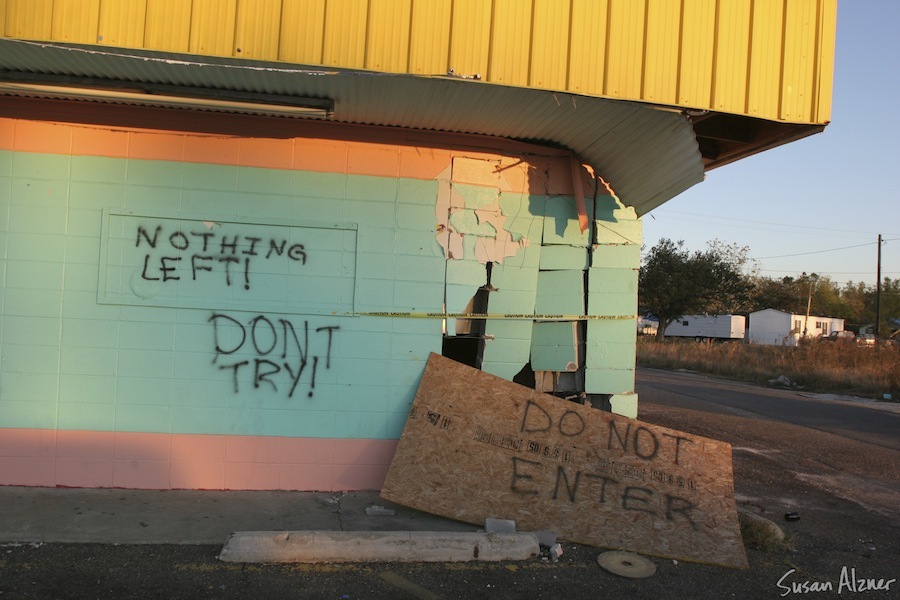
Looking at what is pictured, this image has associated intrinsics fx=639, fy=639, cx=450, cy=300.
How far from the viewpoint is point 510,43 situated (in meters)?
4.76

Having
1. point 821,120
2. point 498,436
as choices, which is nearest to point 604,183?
point 821,120

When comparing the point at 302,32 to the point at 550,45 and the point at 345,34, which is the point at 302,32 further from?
the point at 550,45

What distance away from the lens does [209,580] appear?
4.05m

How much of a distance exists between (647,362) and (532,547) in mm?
26901

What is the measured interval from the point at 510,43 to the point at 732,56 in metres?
1.78

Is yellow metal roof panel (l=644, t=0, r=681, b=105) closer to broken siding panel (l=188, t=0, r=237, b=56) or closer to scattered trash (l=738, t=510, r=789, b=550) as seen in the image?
broken siding panel (l=188, t=0, r=237, b=56)

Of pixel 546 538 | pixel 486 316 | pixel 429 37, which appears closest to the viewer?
pixel 429 37

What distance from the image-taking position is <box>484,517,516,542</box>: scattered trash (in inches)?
193

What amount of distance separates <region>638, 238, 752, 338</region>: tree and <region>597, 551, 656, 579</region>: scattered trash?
34.9m

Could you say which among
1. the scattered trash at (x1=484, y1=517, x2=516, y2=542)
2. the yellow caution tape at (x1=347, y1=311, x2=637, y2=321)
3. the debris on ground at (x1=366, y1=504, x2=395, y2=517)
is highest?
the yellow caution tape at (x1=347, y1=311, x2=637, y2=321)

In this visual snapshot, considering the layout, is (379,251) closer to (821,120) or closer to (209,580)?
(209,580)

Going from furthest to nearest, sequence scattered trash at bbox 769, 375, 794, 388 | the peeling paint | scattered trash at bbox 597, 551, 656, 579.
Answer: scattered trash at bbox 769, 375, 794, 388, the peeling paint, scattered trash at bbox 597, 551, 656, 579

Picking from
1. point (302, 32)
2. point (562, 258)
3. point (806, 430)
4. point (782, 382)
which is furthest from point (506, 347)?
point (782, 382)

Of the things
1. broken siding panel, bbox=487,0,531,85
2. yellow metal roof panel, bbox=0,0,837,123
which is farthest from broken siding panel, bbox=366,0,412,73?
broken siding panel, bbox=487,0,531,85
